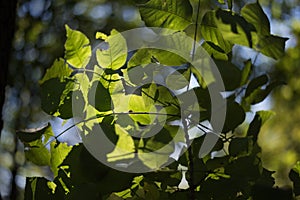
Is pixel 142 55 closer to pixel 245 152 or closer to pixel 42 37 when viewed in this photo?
pixel 245 152

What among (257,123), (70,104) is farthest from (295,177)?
(70,104)

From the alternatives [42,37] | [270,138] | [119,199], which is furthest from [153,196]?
[270,138]

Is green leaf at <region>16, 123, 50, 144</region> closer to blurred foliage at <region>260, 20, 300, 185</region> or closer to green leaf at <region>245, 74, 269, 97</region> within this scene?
green leaf at <region>245, 74, 269, 97</region>

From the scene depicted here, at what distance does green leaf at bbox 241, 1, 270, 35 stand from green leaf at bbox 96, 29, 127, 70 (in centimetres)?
8

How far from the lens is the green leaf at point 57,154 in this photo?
12.9 inches

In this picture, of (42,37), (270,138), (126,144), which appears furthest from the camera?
(270,138)

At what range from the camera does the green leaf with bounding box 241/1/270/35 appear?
1.02 feet

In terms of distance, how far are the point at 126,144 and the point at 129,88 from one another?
43mm

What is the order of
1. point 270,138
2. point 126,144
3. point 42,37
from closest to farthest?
1. point 126,144
2. point 42,37
3. point 270,138

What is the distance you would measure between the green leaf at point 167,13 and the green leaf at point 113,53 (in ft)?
0.07

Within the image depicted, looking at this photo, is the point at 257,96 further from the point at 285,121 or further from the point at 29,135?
the point at 285,121

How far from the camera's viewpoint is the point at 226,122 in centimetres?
30

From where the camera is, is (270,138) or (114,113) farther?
(270,138)

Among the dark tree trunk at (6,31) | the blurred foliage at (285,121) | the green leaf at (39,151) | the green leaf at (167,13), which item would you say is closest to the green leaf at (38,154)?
the green leaf at (39,151)
